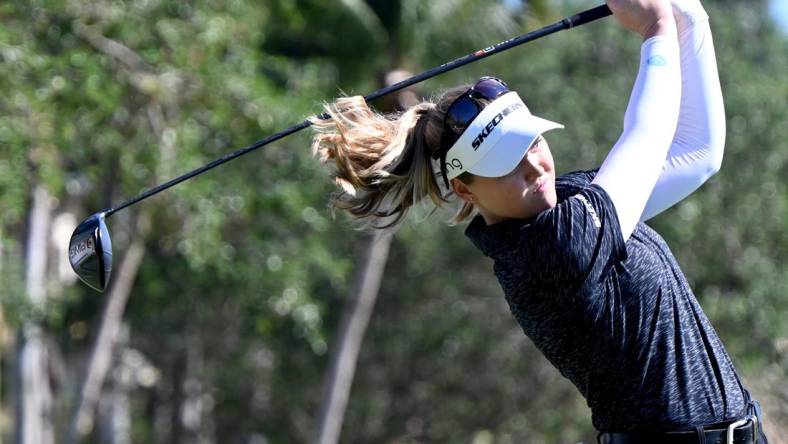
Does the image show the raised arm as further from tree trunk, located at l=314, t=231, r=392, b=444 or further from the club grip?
tree trunk, located at l=314, t=231, r=392, b=444

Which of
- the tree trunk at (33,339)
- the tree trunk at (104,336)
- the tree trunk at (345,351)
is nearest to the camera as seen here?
the tree trunk at (33,339)

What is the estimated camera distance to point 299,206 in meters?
14.5

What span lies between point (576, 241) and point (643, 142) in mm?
289

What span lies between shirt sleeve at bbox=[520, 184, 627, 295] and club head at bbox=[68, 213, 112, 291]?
150cm

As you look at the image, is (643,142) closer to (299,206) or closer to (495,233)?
(495,233)

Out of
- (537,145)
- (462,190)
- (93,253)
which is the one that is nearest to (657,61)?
(537,145)

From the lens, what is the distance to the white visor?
10.3ft

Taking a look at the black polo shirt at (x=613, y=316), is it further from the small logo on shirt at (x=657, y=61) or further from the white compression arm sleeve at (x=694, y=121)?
the small logo on shirt at (x=657, y=61)

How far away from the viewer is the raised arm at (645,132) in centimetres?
304

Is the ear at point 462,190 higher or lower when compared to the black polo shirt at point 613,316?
higher

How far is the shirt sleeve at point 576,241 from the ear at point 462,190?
1.03 ft

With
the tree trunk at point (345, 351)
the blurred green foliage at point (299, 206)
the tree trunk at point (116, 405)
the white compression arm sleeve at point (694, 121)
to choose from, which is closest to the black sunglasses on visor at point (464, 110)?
the white compression arm sleeve at point (694, 121)

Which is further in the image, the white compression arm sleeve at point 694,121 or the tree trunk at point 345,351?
the tree trunk at point 345,351

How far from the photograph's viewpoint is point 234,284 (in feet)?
51.8
